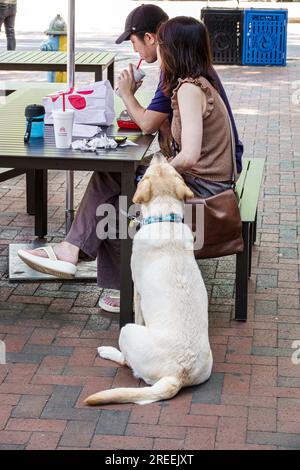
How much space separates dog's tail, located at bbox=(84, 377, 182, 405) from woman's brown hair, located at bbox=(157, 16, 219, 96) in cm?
163

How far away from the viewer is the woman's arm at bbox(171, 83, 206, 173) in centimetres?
470

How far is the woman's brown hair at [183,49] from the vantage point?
4.79 metres

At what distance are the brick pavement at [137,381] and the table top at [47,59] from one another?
1.60 metres

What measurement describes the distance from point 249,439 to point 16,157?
184 cm

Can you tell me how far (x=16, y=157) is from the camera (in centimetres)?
466

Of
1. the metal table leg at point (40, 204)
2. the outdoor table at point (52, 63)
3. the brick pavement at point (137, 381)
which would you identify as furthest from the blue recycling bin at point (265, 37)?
the metal table leg at point (40, 204)

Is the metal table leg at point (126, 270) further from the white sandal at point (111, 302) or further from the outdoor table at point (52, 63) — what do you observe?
the outdoor table at point (52, 63)

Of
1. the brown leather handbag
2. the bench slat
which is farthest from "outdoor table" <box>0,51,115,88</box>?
the brown leather handbag

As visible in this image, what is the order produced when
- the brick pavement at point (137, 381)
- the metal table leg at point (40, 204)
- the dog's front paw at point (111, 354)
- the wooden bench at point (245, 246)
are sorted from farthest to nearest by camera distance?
the metal table leg at point (40, 204) < the wooden bench at point (245, 246) < the dog's front paw at point (111, 354) < the brick pavement at point (137, 381)

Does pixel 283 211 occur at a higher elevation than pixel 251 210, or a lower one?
lower

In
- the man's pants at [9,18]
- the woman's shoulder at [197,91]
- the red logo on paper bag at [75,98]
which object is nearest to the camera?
the woman's shoulder at [197,91]

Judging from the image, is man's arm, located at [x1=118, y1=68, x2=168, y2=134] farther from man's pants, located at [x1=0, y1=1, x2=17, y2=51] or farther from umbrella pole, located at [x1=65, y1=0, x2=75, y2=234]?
man's pants, located at [x1=0, y1=1, x2=17, y2=51]
